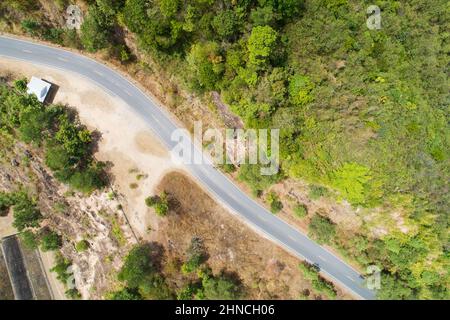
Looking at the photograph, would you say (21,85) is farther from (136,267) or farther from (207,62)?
(136,267)

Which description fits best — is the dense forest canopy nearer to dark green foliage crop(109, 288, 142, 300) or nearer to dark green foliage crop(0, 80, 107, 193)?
dark green foliage crop(0, 80, 107, 193)

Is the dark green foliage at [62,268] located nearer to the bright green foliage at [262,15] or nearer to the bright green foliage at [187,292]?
the bright green foliage at [187,292]

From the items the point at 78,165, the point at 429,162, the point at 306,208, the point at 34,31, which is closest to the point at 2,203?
the point at 78,165

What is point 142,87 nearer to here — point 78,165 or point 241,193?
point 78,165

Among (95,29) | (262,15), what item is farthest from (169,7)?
(95,29)

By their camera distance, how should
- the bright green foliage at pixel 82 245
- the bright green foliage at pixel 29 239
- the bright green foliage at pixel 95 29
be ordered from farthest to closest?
the bright green foliage at pixel 29 239, the bright green foliage at pixel 82 245, the bright green foliage at pixel 95 29

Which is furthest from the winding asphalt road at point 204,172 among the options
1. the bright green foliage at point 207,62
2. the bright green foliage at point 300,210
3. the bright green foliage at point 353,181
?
the bright green foliage at point 353,181
